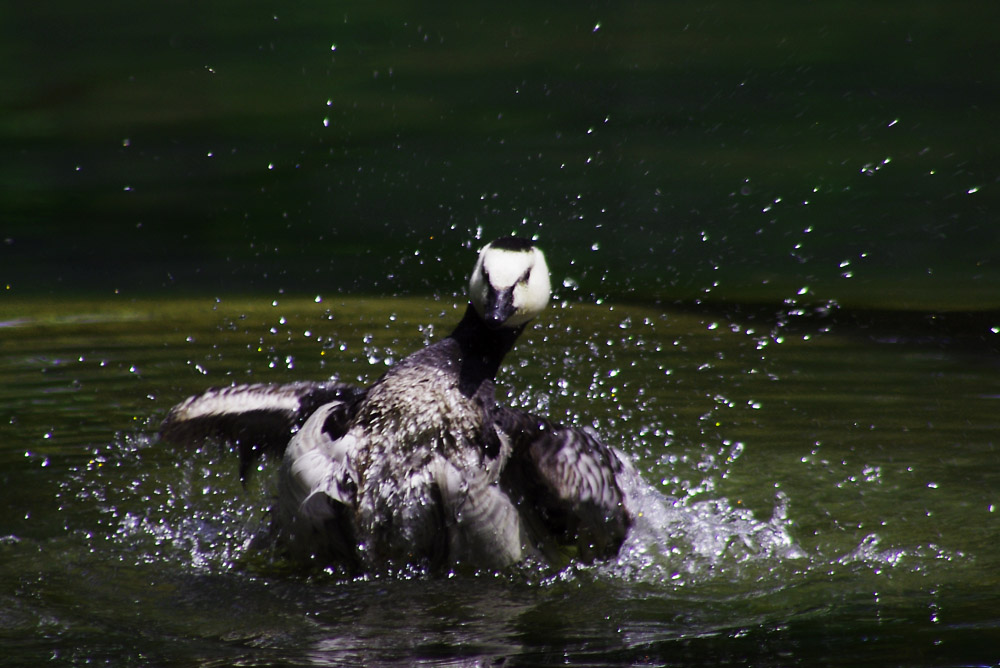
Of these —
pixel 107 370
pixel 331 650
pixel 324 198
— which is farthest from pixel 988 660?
pixel 324 198

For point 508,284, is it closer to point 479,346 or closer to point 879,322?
point 479,346

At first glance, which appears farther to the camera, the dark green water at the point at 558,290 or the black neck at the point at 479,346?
the black neck at the point at 479,346

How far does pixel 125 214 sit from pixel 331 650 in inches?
305

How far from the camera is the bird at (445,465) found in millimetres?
3803

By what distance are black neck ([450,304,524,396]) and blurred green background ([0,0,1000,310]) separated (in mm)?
3423

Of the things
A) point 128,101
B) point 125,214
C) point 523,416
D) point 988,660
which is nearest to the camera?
point 988,660

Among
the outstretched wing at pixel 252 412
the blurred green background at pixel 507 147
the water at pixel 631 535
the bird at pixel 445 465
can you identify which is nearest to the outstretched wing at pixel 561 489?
the bird at pixel 445 465

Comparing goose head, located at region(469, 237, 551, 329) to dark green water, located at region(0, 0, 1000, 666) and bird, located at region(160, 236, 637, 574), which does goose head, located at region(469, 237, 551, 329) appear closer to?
bird, located at region(160, 236, 637, 574)

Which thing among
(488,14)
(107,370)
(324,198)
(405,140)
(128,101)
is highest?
(488,14)

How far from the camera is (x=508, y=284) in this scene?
401cm

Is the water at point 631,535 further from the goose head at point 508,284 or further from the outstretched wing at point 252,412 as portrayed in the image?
the goose head at point 508,284

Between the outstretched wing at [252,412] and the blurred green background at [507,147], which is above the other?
the blurred green background at [507,147]

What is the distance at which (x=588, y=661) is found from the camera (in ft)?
10.1

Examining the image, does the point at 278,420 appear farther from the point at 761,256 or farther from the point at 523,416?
the point at 761,256
